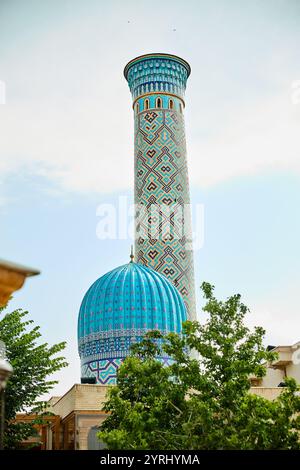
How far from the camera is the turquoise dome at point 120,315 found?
65.0 ft

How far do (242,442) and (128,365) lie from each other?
2.14 m

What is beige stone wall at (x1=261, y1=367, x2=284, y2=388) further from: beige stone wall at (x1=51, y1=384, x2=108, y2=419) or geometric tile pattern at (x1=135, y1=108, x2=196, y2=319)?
beige stone wall at (x1=51, y1=384, x2=108, y2=419)

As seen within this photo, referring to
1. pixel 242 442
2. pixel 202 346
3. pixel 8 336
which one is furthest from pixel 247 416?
pixel 8 336

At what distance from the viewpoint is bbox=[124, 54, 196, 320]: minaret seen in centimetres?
2239

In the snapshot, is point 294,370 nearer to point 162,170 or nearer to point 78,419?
point 162,170

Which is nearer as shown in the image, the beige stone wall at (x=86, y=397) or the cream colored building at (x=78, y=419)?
the cream colored building at (x=78, y=419)

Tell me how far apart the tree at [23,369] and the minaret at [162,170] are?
861 centimetres

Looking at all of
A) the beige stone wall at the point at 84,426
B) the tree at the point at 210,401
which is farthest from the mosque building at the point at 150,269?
the tree at the point at 210,401

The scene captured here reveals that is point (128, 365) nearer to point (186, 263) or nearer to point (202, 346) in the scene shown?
point (202, 346)

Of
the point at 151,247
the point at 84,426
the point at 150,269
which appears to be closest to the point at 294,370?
the point at 150,269

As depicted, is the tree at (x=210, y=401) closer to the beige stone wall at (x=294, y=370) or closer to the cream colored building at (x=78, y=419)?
the cream colored building at (x=78, y=419)

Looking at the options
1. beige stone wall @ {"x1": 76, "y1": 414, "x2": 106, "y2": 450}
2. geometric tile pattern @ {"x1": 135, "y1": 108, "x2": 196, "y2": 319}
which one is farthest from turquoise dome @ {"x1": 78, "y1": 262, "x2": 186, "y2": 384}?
beige stone wall @ {"x1": 76, "y1": 414, "x2": 106, "y2": 450}

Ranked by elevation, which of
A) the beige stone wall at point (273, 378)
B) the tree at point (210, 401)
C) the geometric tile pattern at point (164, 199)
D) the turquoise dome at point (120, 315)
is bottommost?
the tree at point (210, 401)

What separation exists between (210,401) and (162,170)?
42.8 feet
